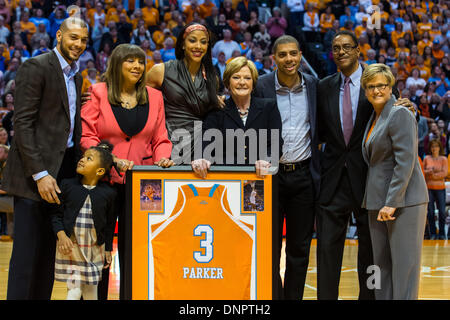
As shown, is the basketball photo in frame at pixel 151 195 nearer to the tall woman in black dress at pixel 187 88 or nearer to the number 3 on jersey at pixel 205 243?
the number 3 on jersey at pixel 205 243

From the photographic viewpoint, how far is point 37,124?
3.44 metres

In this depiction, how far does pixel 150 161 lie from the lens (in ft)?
11.9

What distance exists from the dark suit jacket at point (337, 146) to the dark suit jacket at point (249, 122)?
0.46 meters

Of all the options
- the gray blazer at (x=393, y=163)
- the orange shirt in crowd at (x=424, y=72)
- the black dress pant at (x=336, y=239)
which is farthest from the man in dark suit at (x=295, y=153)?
the orange shirt in crowd at (x=424, y=72)

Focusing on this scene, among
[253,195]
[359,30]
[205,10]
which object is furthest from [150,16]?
[253,195]

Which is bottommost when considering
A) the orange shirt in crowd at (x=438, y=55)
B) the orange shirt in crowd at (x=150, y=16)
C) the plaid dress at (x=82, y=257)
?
the plaid dress at (x=82, y=257)

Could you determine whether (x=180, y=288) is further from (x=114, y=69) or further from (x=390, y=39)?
(x=390, y=39)

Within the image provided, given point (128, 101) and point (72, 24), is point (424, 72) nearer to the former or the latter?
point (128, 101)

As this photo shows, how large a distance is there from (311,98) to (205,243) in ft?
4.22

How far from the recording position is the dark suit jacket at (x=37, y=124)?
3.34 m

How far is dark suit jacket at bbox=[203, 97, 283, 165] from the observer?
140 inches

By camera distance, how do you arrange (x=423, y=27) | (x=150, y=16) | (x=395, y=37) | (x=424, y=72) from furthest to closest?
(x=423, y=27), (x=395, y=37), (x=424, y=72), (x=150, y=16)

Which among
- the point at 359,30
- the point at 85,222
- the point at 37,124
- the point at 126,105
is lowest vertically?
the point at 85,222
